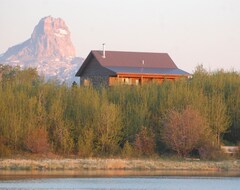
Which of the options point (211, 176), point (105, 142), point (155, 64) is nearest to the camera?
point (211, 176)

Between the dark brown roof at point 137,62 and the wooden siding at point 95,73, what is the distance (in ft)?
1.34

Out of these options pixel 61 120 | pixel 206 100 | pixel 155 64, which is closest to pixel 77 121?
pixel 61 120

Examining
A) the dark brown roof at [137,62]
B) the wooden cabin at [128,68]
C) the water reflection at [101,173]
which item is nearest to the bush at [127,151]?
the water reflection at [101,173]

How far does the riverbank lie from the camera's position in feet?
157

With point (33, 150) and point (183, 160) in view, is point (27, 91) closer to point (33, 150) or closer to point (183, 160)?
point (33, 150)

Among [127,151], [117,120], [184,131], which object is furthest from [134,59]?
[184,131]

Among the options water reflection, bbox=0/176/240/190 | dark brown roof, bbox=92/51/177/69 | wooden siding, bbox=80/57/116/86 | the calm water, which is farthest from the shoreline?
dark brown roof, bbox=92/51/177/69

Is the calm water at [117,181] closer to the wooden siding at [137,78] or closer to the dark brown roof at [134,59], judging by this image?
the wooden siding at [137,78]

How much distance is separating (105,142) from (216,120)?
7578mm

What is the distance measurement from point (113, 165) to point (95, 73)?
26.6 m

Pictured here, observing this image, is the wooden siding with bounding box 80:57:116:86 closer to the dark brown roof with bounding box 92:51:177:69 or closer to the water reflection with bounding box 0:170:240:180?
the dark brown roof with bounding box 92:51:177:69

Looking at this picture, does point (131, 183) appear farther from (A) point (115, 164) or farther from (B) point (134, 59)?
→ (B) point (134, 59)

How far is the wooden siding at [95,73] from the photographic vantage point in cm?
7188

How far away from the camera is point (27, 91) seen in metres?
56.7
